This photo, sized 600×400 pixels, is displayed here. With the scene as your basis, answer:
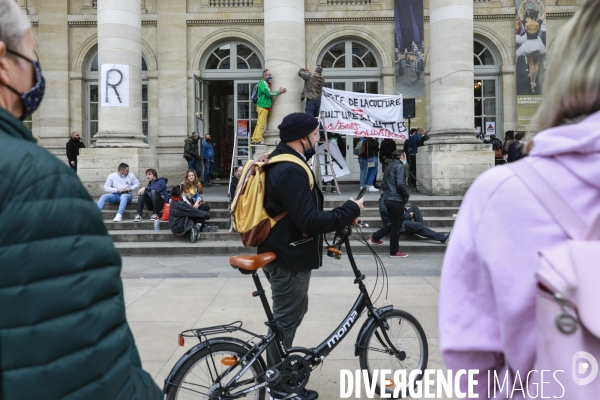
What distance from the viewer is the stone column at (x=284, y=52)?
14.7 meters

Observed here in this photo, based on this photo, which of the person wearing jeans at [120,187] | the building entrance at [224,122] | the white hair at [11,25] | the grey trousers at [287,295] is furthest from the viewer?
the building entrance at [224,122]

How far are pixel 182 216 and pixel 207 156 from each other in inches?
255

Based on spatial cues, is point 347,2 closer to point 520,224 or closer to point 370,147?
point 370,147

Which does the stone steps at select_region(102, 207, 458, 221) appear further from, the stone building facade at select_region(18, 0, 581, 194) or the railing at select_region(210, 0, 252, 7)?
the railing at select_region(210, 0, 252, 7)

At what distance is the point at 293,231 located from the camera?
3607 mm

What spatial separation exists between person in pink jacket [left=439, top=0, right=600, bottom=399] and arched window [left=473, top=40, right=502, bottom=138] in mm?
18436

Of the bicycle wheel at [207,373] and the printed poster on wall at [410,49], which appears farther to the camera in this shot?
the printed poster on wall at [410,49]

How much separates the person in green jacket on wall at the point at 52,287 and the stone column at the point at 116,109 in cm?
1376

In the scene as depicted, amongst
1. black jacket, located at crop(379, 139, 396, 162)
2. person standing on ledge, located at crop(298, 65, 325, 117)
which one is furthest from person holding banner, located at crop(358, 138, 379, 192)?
person standing on ledge, located at crop(298, 65, 325, 117)

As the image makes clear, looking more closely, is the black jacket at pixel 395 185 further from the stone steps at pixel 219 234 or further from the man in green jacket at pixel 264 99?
the man in green jacket at pixel 264 99

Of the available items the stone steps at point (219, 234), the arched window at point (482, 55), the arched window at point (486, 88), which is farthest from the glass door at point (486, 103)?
the stone steps at point (219, 234)

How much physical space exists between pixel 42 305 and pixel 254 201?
2.39 m

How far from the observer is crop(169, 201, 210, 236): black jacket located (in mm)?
11359

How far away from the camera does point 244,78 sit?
61.4 ft
